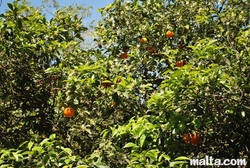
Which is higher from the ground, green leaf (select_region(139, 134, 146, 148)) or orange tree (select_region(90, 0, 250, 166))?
orange tree (select_region(90, 0, 250, 166))

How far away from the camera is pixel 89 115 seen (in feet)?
9.97

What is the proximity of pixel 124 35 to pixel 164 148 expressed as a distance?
2411 mm

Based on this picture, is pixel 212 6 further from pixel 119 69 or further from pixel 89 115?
pixel 89 115

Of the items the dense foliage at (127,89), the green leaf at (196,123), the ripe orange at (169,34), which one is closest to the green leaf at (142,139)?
the dense foliage at (127,89)

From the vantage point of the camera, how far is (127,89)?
275 cm

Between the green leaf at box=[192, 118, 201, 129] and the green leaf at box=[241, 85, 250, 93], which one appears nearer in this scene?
the green leaf at box=[192, 118, 201, 129]

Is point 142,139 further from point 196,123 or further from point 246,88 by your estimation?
point 246,88

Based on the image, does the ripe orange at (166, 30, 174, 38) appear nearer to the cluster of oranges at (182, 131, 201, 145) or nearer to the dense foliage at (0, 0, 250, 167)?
the dense foliage at (0, 0, 250, 167)

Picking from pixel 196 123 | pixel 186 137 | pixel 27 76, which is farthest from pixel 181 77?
pixel 27 76

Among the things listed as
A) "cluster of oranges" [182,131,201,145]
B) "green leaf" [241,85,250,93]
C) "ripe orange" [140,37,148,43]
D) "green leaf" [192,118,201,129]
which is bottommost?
"cluster of oranges" [182,131,201,145]

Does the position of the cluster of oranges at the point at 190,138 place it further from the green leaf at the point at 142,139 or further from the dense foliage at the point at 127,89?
the green leaf at the point at 142,139

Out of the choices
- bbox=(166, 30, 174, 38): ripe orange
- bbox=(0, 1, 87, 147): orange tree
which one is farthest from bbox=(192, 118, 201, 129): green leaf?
bbox=(166, 30, 174, 38): ripe orange

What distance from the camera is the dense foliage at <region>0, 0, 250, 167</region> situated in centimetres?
229

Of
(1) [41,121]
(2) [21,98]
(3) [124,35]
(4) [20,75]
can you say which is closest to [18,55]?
(4) [20,75]
